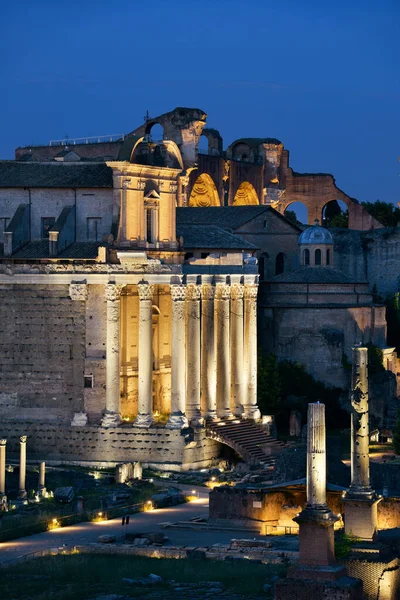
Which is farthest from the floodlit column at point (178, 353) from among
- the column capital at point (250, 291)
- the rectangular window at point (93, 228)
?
the column capital at point (250, 291)

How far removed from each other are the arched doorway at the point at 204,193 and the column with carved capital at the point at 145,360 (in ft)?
A: 95.3

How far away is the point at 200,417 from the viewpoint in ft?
262

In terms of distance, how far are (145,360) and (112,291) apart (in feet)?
9.71

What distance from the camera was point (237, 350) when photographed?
276ft

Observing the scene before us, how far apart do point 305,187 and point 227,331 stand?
40.2m

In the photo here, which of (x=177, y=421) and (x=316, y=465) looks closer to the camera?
(x=316, y=465)

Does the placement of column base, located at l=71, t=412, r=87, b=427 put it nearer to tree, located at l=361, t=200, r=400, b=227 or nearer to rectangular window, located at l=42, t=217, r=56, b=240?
rectangular window, located at l=42, t=217, r=56, b=240

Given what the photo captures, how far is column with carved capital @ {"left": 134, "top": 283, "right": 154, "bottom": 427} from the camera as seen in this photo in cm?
7838

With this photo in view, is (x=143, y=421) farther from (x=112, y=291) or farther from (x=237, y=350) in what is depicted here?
(x=237, y=350)

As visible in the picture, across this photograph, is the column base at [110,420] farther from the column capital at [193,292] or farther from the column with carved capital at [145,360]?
the column capital at [193,292]

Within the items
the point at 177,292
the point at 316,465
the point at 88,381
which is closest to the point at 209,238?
the point at 177,292

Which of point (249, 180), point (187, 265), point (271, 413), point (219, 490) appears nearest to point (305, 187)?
point (249, 180)

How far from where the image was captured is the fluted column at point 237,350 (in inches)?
3307

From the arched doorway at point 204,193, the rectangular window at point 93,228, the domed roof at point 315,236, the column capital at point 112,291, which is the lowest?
the column capital at point 112,291
